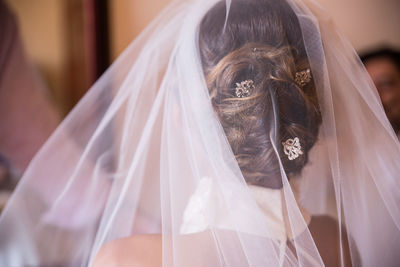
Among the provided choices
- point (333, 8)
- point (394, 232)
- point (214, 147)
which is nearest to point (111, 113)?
point (214, 147)

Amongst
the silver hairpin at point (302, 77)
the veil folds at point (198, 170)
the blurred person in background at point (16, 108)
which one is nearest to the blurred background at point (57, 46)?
the blurred person in background at point (16, 108)

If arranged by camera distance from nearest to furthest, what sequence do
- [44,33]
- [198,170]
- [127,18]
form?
1. [198,170]
2. [44,33]
3. [127,18]

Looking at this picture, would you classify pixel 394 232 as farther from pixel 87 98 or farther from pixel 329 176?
pixel 87 98

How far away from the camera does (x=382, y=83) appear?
47.1 inches

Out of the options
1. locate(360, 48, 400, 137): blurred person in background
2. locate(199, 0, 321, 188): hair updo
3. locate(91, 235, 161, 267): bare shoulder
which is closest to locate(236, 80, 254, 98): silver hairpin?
locate(199, 0, 321, 188): hair updo

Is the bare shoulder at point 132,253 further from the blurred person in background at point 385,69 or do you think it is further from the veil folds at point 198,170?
the blurred person in background at point 385,69

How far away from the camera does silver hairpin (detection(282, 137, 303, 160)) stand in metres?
0.57

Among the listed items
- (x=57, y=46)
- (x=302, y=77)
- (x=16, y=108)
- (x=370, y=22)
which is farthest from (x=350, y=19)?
(x=16, y=108)

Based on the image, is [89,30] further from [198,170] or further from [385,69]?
[385,69]

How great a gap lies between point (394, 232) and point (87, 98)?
0.80 metres

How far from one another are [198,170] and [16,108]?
0.78m

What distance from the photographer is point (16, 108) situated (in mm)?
1064

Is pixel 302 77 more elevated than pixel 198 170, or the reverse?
pixel 302 77

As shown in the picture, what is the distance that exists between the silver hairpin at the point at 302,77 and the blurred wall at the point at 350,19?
2.19ft
